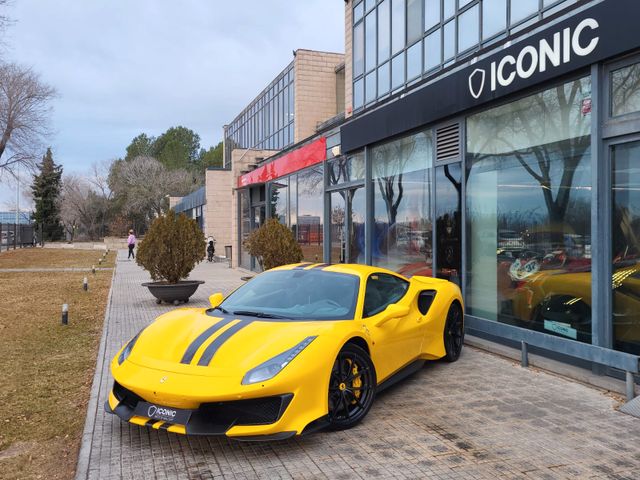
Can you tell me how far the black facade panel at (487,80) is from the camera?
5125 millimetres

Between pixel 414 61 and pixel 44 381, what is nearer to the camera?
pixel 44 381

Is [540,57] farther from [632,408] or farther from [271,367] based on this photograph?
[271,367]

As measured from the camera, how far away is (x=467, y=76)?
7.52m

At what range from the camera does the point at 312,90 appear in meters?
25.8

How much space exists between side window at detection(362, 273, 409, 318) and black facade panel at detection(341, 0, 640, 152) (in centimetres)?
294

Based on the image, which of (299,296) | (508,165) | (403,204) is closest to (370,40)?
A: (403,204)

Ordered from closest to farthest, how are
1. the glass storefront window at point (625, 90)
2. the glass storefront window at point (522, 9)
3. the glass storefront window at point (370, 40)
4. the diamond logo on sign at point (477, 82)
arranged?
the glass storefront window at point (625, 90)
the diamond logo on sign at point (477, 82)
the glass storefront window at point (522, 9)
the glass storefront window at point (370, 40)

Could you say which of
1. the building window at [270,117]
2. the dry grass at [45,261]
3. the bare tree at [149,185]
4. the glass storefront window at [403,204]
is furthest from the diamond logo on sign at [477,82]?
the bare tree at [149,185]

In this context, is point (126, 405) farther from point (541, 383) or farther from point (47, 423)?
point (541, 383)

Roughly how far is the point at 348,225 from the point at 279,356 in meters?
8.45

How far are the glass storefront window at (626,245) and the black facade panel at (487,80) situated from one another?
3.37 ft

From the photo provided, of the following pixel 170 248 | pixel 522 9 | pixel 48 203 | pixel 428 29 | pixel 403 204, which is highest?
pixel 428 29

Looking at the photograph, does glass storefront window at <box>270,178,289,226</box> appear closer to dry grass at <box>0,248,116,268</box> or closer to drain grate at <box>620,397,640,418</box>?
dry grass at <box>0,248,116,268</box>

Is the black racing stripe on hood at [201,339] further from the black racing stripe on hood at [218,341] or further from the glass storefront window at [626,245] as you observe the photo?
the glass storefront window at [626,245]
